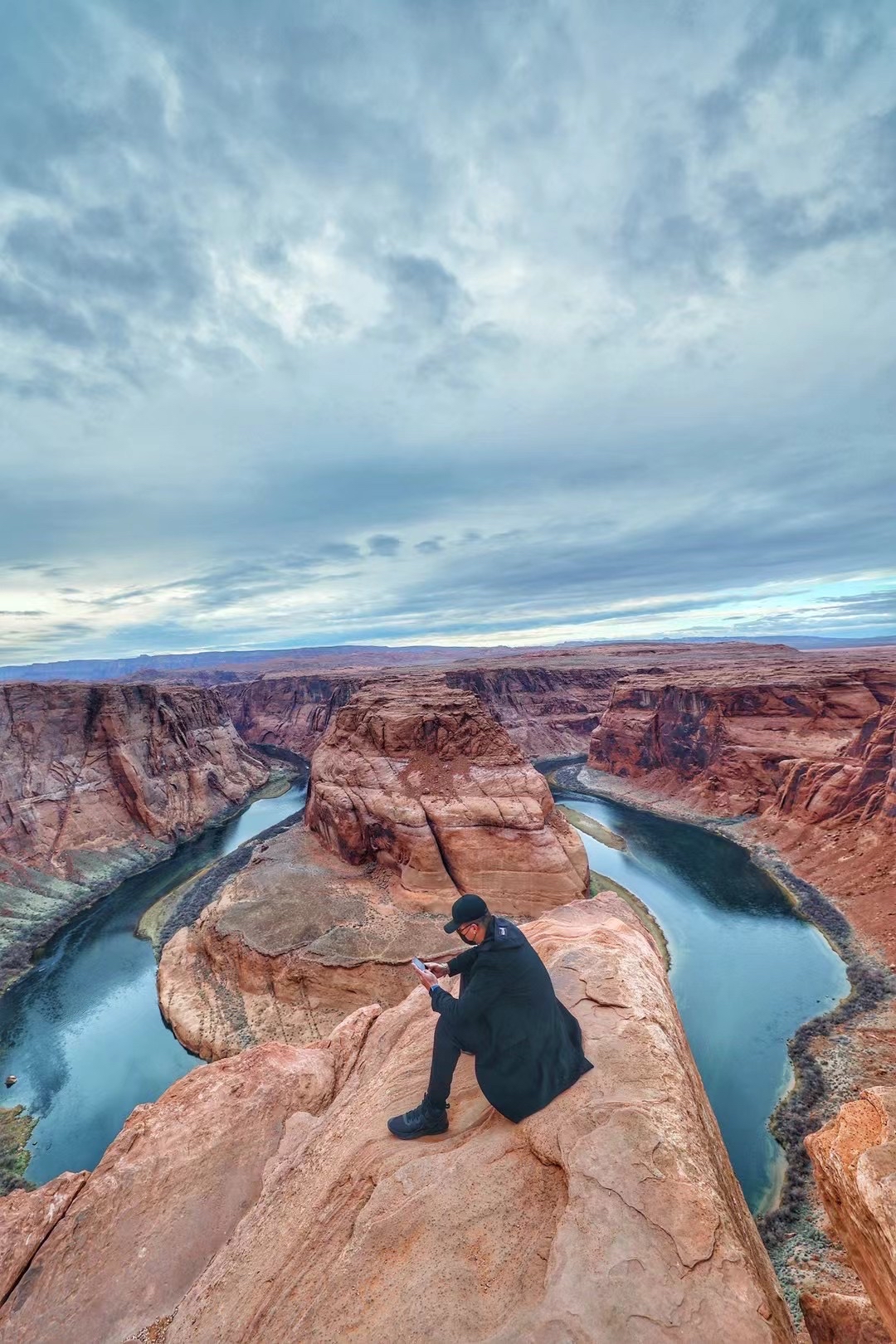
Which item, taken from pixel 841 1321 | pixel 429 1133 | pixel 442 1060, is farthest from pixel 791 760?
pixel 442 1060

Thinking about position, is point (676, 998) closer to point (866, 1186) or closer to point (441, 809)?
point (441, 809)

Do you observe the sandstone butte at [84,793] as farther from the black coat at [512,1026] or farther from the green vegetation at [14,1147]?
the black coat at [512,1026]

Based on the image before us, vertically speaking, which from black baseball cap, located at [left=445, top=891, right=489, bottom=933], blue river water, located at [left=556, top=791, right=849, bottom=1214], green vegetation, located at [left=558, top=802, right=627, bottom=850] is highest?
black baseball cap, located at [left=445, top=891, right=489, bottom=933]

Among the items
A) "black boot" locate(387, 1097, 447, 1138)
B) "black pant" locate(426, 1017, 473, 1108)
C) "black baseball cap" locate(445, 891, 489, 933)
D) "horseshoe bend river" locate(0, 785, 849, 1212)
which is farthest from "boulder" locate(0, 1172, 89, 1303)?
"horseshoe bend river" locate(0, 785, 849, 1212)

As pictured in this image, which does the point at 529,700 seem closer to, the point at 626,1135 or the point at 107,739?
the point at 107,739

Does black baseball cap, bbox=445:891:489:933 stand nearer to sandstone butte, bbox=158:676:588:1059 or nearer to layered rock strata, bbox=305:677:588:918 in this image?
sandstone butte, bbox=158:676:588:1059

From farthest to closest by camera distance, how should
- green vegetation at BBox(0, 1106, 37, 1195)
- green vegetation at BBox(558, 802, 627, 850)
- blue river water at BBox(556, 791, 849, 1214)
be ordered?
green vegetation at BBox(558, 802, 627, 850)
blue river water at BBox(556, 791, 849, 1214)
green vegetation at BBox(0, 1106, 37, 1195)
